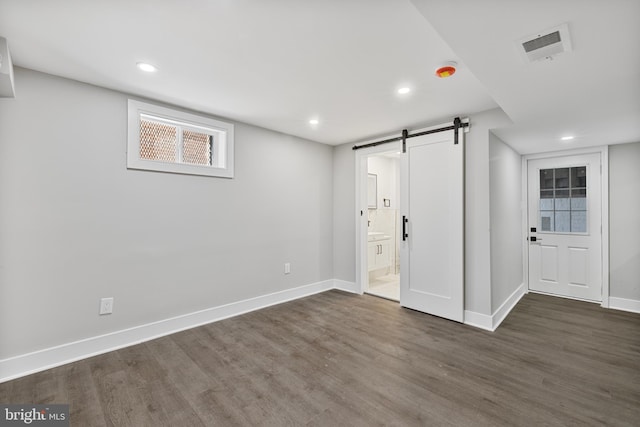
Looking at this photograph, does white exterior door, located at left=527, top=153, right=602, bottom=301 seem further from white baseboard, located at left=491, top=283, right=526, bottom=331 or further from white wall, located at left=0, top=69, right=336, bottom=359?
white wall, located at left=0, top=69, right=336, bottom=359

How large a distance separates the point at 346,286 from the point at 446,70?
131 inches

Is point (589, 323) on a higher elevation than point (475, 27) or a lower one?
lower

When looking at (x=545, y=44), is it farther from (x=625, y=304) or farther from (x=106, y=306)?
(x=625, y=304)

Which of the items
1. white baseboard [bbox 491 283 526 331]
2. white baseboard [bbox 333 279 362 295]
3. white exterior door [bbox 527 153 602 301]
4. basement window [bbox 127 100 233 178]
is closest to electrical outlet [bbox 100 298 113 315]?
basement window [bbox 127 100 233 178]

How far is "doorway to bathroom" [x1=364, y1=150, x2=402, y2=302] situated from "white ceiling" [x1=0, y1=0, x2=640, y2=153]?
244 centimetres

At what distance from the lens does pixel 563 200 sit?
13.8 feet

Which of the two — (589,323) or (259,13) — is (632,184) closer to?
(589,323)

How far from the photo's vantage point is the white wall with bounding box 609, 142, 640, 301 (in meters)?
3.60

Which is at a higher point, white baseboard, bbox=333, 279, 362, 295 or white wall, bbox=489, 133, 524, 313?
white wall, bbox=489, 133, 524, 313

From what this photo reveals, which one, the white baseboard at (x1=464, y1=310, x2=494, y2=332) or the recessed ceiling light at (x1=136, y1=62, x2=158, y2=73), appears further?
the white baseboard at (x1=464, y1=310, x2=494, y2=332)

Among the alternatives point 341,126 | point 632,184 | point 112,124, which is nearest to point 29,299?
point 112,124

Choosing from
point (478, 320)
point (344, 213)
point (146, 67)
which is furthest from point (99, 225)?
point (478, 320)

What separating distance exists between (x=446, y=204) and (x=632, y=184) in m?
2.48

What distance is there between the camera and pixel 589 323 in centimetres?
326
